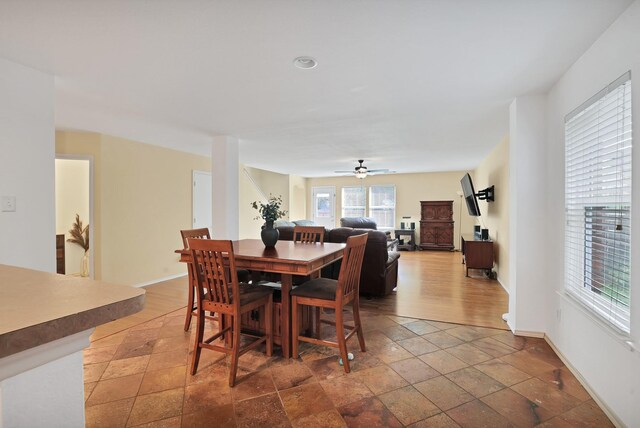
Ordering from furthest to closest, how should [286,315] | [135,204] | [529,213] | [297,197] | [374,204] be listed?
[297,197]
[374,204]
[135,204]
[529,213]
[286,315]

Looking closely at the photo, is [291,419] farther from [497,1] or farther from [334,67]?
[497,1]

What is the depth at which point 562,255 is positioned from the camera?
2609 millimetres

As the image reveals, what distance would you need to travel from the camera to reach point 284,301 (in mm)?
2646

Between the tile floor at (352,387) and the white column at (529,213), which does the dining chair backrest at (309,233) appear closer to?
the tile floor at (352,387)

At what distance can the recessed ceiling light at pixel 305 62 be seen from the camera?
230 centimetres

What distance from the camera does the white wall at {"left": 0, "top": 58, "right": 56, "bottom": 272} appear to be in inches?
93.4

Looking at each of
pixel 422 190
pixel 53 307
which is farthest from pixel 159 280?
pixel 422 190

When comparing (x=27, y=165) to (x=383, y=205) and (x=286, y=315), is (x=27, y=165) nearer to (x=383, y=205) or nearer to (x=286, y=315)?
(x=286, y=315)

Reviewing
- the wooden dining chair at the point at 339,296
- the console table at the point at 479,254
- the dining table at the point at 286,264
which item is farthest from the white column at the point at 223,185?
the console table at the point at 479,254

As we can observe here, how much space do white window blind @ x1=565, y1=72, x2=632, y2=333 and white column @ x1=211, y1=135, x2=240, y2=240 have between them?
3.92 m

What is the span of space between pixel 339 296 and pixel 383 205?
25.3 ft

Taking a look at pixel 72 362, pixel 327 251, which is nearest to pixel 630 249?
pixel 327 251

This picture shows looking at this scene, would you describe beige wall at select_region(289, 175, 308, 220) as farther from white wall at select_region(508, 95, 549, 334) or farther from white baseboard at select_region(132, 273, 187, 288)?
white wall at select_region(508, 95, 549, 334)

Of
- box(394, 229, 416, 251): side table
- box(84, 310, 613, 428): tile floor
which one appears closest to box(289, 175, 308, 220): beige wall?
box(394, 229, 416, 251): side table
